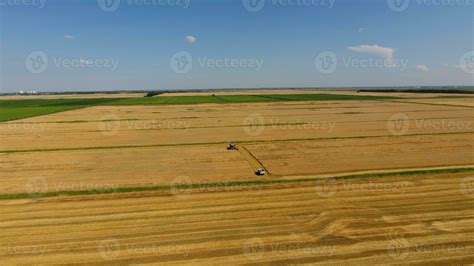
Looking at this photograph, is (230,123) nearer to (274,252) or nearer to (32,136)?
(32,136)

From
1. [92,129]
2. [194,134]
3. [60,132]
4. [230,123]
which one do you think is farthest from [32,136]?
[230,123]

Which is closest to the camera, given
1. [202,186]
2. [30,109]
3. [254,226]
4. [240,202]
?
[254,226]

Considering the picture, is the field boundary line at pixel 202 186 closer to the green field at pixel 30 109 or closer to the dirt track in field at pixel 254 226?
the dirt track in field at pixel 254 226

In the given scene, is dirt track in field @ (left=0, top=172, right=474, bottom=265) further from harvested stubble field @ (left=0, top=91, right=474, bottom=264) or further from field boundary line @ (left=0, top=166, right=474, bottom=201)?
field boundary line @ (left=0, top=166, right=474, bottom=201)

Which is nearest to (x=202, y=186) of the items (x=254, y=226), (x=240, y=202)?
(x=240, y=202)

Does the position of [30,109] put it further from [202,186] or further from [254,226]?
[254,226]

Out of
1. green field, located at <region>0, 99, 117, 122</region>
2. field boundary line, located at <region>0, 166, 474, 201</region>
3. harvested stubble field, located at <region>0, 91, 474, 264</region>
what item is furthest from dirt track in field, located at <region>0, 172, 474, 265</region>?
green field, located at <region>0, 99, 117, 122</region>
